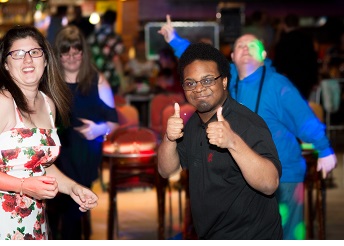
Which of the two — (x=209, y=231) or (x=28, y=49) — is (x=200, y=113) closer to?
(x=209, y=231)

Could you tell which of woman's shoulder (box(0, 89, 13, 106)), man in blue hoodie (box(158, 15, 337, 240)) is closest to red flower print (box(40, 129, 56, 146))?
woman's shoulder (box(0, 89, 13, 106))

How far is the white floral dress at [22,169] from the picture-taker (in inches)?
157

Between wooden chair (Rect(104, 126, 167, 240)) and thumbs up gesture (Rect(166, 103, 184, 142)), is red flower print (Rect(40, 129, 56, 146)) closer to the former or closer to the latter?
thumbs up gesture (Rect(166, 103, 184, 142))

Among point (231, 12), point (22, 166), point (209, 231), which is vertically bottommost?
point (209, 231)

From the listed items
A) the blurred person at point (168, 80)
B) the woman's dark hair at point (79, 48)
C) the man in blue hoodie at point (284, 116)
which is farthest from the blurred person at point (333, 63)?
the man in blue hoodie at point (284, 116)

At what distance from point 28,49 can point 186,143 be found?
960 mm

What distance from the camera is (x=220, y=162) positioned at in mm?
3666

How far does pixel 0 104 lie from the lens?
3967 mm

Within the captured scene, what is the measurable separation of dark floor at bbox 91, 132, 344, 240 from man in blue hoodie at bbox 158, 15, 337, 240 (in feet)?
5.41

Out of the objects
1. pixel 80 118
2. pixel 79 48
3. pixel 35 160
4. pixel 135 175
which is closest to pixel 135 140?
pixel 135 175

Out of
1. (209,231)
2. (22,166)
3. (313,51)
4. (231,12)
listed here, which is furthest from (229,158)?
(231,12)

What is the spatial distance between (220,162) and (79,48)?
277 cm

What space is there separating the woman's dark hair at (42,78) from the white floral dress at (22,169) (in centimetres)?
9

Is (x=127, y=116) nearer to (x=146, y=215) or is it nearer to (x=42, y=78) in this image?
(x=146, y=215)
